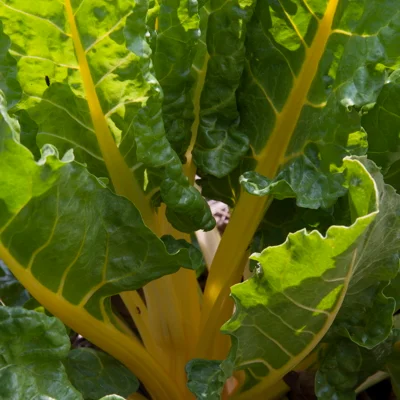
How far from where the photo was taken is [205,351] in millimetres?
1424

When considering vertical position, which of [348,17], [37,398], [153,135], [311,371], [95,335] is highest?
[348,17]

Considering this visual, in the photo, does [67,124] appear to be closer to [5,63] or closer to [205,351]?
[5,63]

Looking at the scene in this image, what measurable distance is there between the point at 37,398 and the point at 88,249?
26 centimetres

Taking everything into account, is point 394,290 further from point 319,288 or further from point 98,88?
point 98,88

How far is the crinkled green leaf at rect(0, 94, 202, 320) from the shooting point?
103cm

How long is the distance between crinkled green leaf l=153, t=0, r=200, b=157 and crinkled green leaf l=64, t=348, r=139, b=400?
44 centimetres

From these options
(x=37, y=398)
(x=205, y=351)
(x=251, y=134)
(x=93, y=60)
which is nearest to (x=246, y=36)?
(x=251, y=134)

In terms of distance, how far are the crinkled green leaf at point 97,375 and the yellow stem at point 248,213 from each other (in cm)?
17

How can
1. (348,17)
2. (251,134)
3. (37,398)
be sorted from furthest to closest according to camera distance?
(251,134), (348,17), (37,398)

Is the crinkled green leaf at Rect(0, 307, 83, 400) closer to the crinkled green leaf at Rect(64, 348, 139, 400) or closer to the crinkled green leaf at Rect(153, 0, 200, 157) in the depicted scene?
the crinkled green leaf at Rect(64, 348, 139, 400)

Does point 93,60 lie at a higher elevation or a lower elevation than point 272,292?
higher

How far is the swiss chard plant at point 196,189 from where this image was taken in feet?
3.51

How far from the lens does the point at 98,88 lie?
126 centimetres

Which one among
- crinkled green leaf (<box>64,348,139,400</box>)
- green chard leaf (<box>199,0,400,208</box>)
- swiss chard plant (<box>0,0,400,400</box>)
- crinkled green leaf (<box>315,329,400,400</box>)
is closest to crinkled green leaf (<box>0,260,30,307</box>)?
swiss chard plant (<box>0,0,400,400</box>)
